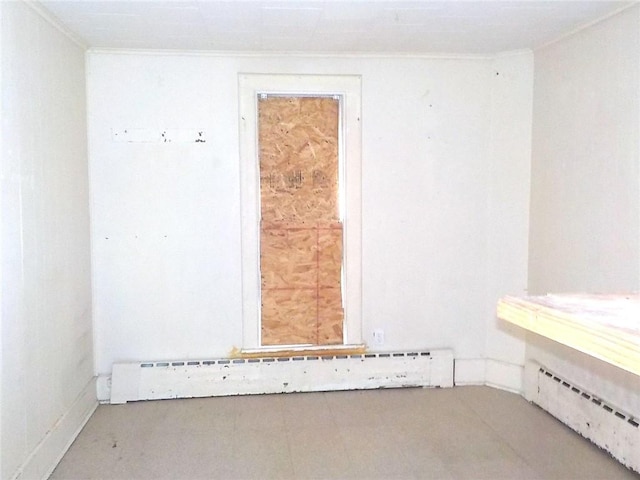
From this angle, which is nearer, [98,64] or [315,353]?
[98,64]

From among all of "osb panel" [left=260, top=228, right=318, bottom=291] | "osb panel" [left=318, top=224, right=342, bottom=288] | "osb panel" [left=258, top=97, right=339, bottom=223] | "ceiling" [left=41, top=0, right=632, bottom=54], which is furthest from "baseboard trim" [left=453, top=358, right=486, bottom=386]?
"ceiling" [left=41, top=0, right=632, bottom=54]

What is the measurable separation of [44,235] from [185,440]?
1.35 metres

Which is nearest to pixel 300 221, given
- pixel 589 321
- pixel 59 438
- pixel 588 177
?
pixel 588 177

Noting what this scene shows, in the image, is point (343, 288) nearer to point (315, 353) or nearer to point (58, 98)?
point (315, 353)

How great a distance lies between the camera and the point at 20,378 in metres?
2.55

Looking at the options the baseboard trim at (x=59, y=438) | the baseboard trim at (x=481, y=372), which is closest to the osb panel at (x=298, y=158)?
the baseboard trim at (x=481, y=372)

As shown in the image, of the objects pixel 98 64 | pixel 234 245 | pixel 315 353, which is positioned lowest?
pixel 315 353

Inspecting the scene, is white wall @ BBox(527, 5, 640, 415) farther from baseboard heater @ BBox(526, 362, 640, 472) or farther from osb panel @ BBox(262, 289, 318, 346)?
osb panel @ BBox(262, 289, 318, 346)

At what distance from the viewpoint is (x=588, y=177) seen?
10.6 feet

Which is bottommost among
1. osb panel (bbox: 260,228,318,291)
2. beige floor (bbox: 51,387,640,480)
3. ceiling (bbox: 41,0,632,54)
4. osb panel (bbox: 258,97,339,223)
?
beige floor (bbox: 51,387,640,480)

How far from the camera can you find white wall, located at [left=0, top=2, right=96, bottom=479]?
8.09 feet

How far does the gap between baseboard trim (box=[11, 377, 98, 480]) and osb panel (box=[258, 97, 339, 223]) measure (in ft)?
5.30

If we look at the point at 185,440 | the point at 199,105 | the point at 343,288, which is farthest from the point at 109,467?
the point at 199,105

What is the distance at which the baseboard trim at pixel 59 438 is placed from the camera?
104 inches
